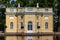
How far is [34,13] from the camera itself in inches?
1282

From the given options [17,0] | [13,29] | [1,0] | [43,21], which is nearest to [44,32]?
[43,21]

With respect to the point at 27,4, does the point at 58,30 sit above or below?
below

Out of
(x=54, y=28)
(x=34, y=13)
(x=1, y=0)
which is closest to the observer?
(x=34, y=13)

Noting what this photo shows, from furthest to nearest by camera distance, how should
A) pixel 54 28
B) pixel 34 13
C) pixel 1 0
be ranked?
1. pixel 1 0
2. pixel 54 28
3. pixel 34 13

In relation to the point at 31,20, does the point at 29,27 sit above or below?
below

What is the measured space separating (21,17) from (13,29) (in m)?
1.65

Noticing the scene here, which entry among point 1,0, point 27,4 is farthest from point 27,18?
point 1,0

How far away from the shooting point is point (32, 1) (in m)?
36.6

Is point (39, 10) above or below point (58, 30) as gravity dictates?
above

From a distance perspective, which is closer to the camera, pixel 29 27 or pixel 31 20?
pixel 31 20

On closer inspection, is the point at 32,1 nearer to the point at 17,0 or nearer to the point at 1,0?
the point at 17,0

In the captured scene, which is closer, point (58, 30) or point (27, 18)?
point (27, 18)

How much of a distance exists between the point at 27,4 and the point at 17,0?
137 cm

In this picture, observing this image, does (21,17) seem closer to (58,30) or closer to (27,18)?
(27,18)
